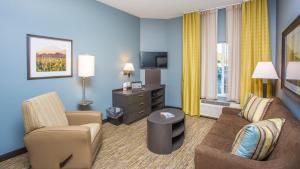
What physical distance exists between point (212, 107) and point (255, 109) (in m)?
1.73

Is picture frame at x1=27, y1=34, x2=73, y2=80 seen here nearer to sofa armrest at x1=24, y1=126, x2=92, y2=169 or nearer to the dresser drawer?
sofa armrest at x1=24, y1=126, x2=92, y2=169

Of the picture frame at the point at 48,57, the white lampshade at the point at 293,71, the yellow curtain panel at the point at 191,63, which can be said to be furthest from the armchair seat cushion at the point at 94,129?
the yellow curtain panel at the point at 191,63

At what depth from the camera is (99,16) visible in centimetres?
371

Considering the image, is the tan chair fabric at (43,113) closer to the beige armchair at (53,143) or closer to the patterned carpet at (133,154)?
the beige armchair at (53,143)

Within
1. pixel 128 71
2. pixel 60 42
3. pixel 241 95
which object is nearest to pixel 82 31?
pixel 60 42

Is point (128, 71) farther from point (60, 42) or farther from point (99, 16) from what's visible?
point (60, 42)

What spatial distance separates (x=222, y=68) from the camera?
13.8 feet

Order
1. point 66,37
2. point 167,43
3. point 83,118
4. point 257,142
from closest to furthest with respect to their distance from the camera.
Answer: point 257,142, point 83,118, point 66,37, point 167,43

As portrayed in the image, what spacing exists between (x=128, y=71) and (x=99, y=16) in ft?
4.85

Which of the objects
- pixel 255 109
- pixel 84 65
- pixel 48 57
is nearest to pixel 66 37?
pixel 48 57

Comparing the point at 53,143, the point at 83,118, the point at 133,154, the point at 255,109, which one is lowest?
the point at 133,154

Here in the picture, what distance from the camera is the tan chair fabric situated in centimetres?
196

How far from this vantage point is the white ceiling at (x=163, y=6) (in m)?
3.68

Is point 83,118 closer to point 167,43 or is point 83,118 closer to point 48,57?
point 48,57
